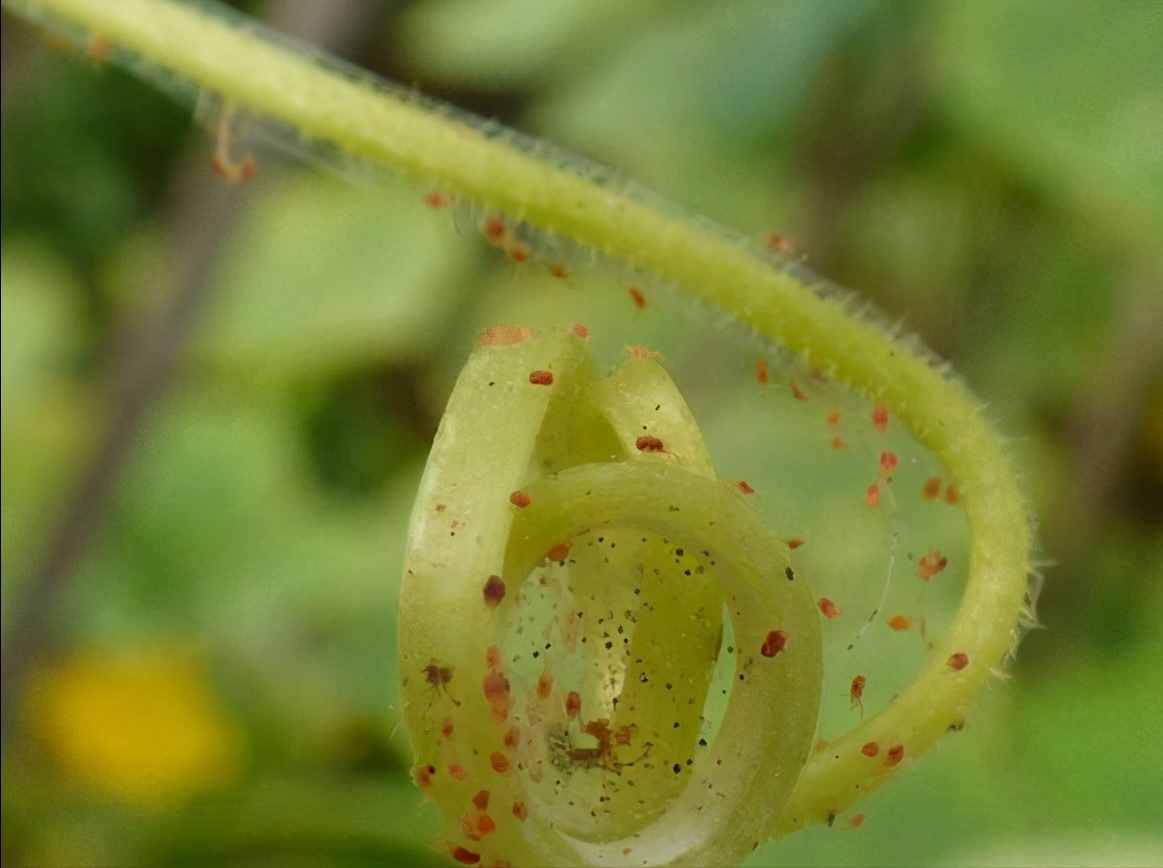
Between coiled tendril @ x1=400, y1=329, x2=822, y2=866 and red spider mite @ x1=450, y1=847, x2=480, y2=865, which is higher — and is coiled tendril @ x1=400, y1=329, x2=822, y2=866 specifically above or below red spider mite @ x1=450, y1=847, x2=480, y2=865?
above

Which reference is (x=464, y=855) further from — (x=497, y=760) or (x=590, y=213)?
(x=590, y=213)

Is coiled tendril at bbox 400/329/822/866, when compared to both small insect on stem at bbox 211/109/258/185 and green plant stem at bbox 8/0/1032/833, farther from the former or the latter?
small insect on stem at bbox 211/109/258/185

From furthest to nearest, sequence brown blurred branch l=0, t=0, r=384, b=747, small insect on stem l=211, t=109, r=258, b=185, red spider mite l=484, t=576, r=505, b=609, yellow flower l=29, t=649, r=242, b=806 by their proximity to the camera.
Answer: yellow flower l=29, t=649, r=242, b=806 < brown blurred branch l=0, t=0, r=384, b=747 < small insect on stem l=211, t=109, r=258, b=185 < red spider mite l=484, t=576, r=505, b=609

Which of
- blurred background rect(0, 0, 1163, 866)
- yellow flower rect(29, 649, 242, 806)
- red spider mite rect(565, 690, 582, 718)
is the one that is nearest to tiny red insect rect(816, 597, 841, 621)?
red spider mite rect(565, 690, 582, 718)

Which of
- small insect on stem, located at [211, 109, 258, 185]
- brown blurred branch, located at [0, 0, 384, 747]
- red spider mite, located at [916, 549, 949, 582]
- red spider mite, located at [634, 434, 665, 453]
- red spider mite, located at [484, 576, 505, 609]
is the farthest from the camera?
brown blurred branch, located at [0, 0, 384, 747]

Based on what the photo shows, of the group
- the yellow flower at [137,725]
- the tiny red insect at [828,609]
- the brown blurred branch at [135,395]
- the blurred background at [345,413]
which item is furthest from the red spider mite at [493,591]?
the yellow flower at [137,725]

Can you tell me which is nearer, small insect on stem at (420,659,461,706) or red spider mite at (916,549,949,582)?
small insect on stem at (420,659,461,706)

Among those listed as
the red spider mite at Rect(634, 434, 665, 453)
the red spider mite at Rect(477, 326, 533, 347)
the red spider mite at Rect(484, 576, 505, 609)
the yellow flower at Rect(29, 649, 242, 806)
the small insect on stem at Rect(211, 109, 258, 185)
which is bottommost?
the red spider mite at Rect(484, 576, 505, 609)

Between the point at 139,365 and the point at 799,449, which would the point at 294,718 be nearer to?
the point at 139,365

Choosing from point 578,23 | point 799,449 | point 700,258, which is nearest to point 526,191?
point 700,258
